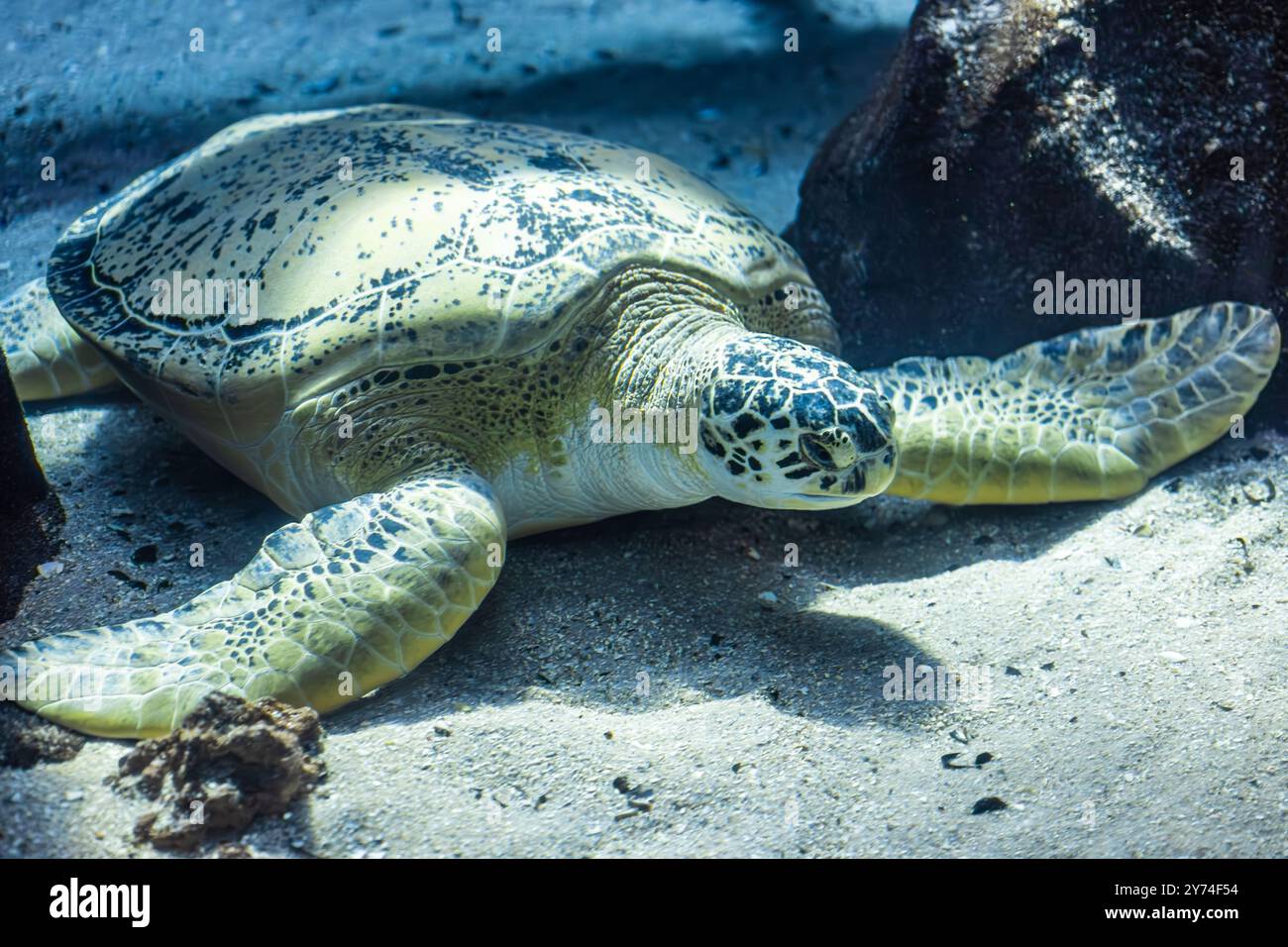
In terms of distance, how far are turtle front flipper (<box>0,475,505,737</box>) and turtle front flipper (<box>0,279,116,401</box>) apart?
167 centimetres

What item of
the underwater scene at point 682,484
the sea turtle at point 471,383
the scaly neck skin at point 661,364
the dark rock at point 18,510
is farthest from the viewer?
the scaly neck skin at point 661,364

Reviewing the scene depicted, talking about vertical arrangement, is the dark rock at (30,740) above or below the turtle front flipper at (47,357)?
below

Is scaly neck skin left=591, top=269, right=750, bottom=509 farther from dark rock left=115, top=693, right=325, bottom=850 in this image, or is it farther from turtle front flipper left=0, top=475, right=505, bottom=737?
dark rock left=115, top=693, right=325, bottom=850

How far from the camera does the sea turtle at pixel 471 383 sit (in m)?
2.32

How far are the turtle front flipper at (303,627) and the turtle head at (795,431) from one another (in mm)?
654

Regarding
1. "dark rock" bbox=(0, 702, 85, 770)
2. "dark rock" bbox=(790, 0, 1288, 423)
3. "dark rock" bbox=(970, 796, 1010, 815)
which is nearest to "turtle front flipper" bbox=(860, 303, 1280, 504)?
"dark rock" bbox=(790, 0, 1288, 423)

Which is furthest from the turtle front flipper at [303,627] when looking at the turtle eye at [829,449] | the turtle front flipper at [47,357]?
the turtle front flipper at [47,357]

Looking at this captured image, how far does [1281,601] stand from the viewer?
2.42 m

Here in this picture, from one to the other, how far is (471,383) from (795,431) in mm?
963

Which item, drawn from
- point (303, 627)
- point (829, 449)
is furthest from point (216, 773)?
point (829, 449)

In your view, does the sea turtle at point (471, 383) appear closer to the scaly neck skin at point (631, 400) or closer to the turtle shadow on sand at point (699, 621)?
the scaly neck skin at point (631, 400)

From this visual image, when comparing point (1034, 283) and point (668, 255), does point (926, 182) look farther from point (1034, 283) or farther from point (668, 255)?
point (668, 255)

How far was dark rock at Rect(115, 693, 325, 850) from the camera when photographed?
1823 mm
